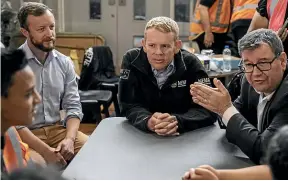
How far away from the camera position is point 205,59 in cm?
311

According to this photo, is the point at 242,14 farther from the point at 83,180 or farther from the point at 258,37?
the point at 83,180

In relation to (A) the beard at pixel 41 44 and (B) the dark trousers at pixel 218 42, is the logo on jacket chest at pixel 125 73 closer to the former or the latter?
(A) the beard at pixel 41 44

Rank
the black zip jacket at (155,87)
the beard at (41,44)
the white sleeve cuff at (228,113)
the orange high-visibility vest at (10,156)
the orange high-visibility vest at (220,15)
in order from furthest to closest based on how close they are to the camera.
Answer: the orange high-visibility vest at (220,15) → the black zip jacket at (155,87) → the beard at (41,44) → the white sleeve cuff at (228,113) → the orange high-visibility vest at (10,156)

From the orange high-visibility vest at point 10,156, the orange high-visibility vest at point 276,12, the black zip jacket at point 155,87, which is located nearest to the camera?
the orange high-visibility vest at point 10,156

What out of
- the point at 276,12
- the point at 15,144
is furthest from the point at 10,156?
the point at 276,12

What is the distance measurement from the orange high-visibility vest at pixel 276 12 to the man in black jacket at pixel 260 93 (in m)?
1.02

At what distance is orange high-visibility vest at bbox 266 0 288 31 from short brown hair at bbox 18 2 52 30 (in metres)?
1.43

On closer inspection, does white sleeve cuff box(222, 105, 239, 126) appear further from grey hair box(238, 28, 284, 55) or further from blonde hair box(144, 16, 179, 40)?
blonde hair box(144, 16, 179, 40)

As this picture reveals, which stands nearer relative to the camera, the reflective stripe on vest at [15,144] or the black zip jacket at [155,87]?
the reflective stripe on vest at [15,144]

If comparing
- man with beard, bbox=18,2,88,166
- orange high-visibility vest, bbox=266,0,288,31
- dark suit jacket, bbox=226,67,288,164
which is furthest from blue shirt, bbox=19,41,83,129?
orange high-visibility vest, bbox=266,0,288,31

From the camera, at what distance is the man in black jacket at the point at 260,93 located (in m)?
1.36

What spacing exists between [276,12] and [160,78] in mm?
1109

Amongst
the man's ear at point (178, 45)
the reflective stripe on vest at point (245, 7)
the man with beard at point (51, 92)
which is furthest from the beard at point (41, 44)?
the reflective stripe on vest at point (245, 7)

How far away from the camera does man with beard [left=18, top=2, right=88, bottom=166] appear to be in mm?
1558
